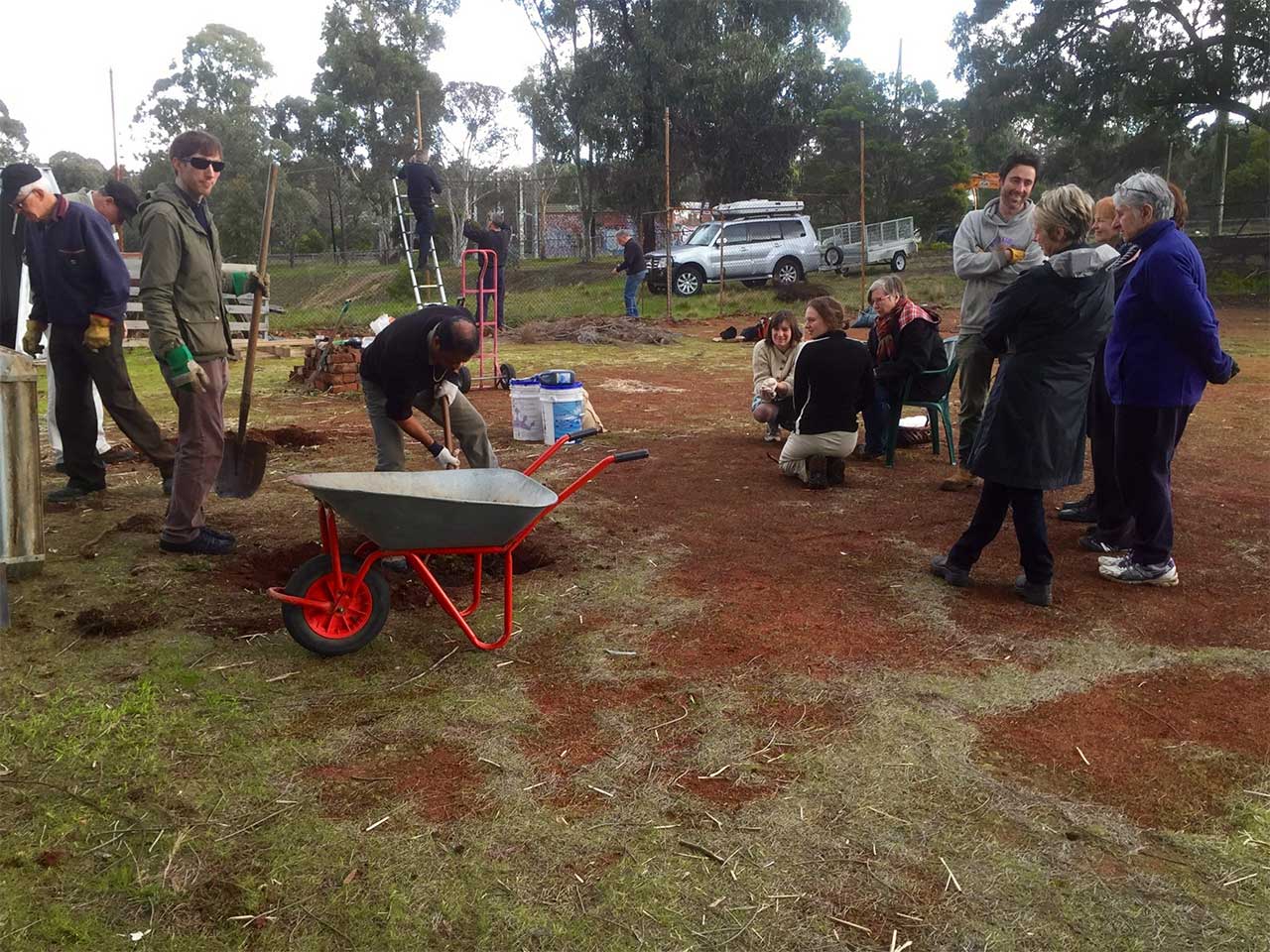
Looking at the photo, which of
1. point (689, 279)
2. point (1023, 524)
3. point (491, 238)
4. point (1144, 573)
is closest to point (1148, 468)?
point (1144, 573)

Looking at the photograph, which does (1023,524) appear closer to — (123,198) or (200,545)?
(200,545)

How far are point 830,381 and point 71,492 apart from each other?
14.2ft

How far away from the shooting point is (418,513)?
127 inches

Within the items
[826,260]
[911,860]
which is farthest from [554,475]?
[826,260]

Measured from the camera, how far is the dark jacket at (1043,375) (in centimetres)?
392

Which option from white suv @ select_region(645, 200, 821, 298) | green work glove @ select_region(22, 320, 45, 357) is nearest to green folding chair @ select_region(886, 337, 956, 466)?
green work glove @ select_region(22, 320, 45, 357)

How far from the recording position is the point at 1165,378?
401 cm

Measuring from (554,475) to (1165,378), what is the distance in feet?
11.9

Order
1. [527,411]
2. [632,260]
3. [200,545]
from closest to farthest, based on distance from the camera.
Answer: [200,545], [527,411], [632,260]

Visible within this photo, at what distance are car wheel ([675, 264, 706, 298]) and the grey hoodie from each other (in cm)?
1550

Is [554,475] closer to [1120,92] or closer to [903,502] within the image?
[903,502]

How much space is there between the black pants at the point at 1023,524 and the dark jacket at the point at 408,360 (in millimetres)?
2276

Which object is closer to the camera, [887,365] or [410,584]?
[410,584]

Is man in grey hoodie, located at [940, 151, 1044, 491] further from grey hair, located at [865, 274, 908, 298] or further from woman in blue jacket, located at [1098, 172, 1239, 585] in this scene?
woman in blue jacket, located at [1098, 172, 1239, 585]
